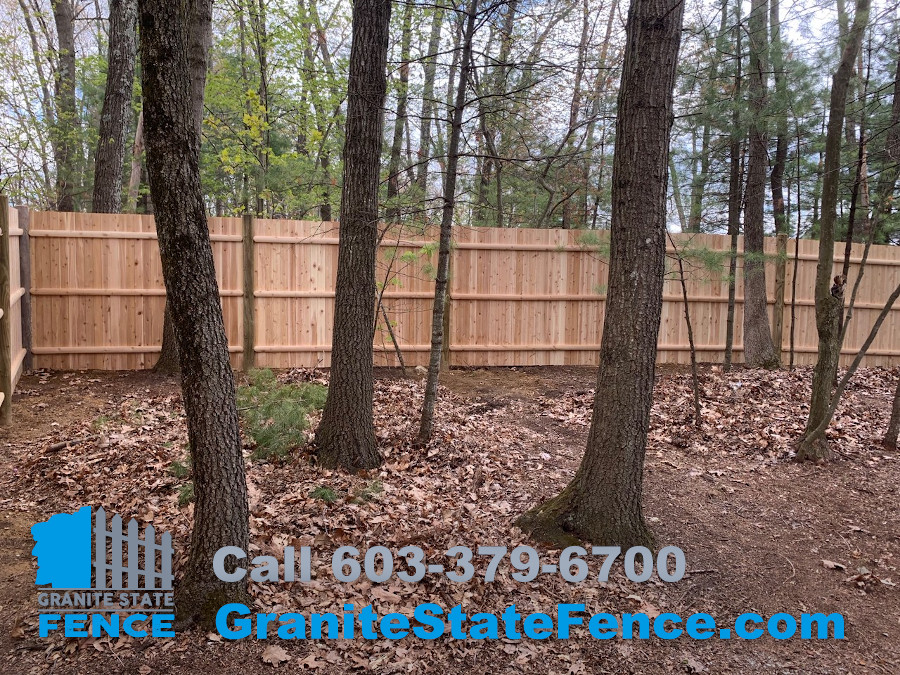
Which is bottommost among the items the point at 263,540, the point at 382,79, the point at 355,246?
the point at 263,540

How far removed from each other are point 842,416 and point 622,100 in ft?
15.6

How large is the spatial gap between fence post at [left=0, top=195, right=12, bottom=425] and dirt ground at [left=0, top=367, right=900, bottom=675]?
337 mm

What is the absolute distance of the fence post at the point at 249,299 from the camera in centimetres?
795

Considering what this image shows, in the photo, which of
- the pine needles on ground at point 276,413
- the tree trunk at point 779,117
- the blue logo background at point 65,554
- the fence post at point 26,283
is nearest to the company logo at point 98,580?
the blue logo background at point 65,554

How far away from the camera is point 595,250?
30.2ft

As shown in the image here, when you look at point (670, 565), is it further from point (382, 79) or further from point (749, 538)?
point (382, 79)

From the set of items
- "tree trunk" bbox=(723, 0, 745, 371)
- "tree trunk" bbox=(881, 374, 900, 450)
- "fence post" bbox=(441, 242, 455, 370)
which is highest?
"tree trunk" bbox=(723, 0, 745, 371)

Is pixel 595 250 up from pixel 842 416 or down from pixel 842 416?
up

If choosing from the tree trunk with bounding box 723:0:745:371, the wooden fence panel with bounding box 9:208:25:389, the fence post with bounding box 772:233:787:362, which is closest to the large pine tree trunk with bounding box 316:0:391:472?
the wooden fence panel with bounding box 9:208:25:389

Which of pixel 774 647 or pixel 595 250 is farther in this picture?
pixel 595 250

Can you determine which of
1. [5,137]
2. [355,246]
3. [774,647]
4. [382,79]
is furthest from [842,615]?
[5,137]

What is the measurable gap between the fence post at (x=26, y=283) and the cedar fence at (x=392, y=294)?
4 cm

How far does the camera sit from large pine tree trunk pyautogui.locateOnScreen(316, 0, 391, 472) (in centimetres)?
445

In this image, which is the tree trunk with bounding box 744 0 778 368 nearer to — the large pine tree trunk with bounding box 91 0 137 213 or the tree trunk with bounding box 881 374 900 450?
the tree trunk with bounding box 881 374 900 450
